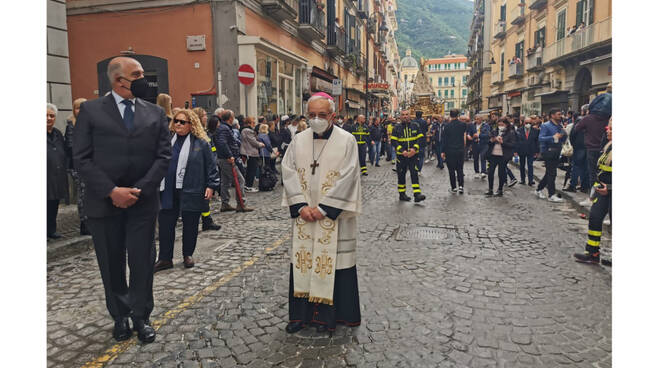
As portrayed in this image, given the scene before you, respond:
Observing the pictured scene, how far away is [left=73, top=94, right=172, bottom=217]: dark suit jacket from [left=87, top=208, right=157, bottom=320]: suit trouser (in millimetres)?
97

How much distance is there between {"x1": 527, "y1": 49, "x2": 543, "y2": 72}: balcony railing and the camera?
98.6 ft

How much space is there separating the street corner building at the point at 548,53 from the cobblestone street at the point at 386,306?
1800 centimetres

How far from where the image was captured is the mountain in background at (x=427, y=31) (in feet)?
507

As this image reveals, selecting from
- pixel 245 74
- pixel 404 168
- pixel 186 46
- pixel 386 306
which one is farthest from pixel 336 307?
pixel 186 46

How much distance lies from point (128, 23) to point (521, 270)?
569 inches

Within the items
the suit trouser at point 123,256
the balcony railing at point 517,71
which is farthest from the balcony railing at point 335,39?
the suit trouser at point 123,256

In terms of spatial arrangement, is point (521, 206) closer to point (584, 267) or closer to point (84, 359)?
point (584, 267)

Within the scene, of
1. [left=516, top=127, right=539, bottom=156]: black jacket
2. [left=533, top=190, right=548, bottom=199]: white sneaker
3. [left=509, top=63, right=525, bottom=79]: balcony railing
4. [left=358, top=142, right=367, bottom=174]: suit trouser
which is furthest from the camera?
[left=509, top=63, right=525, bottom=79]: balcony railing

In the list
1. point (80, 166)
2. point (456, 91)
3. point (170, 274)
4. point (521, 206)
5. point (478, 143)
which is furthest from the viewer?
point (456, 91)

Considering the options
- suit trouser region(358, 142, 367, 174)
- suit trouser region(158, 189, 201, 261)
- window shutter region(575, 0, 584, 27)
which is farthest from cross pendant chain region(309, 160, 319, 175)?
window shutter region(575, 0, 584, 27)

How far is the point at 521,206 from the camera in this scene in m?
9.62

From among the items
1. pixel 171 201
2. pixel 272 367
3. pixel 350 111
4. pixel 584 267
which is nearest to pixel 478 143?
pixel 584 267

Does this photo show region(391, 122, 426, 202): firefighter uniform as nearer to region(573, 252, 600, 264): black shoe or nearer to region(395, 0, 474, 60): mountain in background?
region(573, 252, 600, 264): black shoe

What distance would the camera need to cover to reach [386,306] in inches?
168
